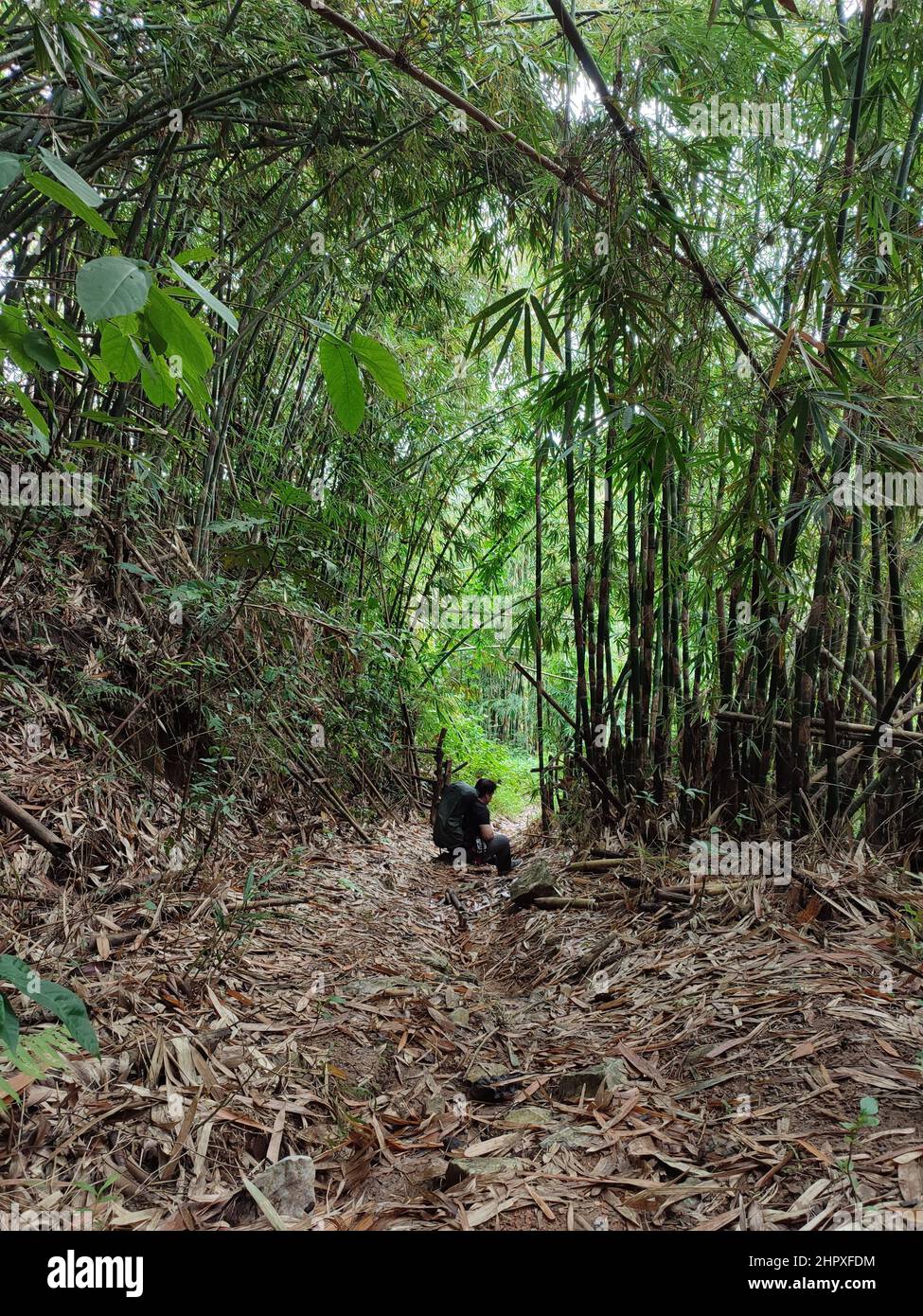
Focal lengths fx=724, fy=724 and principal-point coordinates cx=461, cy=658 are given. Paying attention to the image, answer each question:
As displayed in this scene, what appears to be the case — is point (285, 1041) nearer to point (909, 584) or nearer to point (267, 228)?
point (909, 584)

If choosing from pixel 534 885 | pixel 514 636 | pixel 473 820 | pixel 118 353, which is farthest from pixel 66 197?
pixel 473 820

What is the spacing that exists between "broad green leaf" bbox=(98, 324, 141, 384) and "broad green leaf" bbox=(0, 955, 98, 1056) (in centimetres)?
57

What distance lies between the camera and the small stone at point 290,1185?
1.14 meters

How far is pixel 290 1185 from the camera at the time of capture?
1.16 meters

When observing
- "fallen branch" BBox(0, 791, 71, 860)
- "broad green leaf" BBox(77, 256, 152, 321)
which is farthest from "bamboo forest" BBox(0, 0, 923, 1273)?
"fallen branch" BBox(0, 791, 71, 860)

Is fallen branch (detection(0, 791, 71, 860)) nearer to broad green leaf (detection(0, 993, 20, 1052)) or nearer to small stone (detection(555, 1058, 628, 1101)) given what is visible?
broad green leaf (detection(0, 993, 20, 1052))

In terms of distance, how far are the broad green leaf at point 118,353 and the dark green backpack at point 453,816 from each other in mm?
3611

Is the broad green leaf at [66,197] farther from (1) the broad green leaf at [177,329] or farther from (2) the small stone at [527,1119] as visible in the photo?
(2) the small stone at [527,1119]

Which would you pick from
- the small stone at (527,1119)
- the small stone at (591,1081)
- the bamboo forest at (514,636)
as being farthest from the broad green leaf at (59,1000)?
the small stone at (591,1081)

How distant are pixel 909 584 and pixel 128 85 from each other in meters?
2.84

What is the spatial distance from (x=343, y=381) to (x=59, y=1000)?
2.23ft

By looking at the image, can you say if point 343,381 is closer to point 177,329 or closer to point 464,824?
point 177,329

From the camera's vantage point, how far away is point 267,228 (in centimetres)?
298

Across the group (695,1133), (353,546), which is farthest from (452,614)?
(695,1133)
